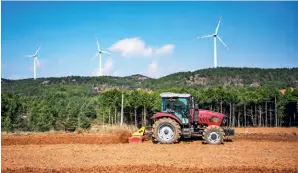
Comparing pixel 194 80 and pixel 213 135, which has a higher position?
pixel 194 80

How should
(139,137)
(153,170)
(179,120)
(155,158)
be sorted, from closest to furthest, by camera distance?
1. (153,170)
2. (155,158)
3. (179,120)
4. (139,137)

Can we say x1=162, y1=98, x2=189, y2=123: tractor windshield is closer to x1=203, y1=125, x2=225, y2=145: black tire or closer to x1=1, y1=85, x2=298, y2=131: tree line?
x1=203, y1=125, x2=225, y2=145: black tire

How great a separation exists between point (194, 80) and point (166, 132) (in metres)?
100

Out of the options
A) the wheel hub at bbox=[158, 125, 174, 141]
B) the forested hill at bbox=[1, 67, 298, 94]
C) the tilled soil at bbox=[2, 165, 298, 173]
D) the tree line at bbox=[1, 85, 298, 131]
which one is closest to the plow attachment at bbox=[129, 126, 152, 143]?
the wheel hub at bbox=[158, 125, 174, 141]

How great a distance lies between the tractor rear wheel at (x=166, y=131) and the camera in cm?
1569

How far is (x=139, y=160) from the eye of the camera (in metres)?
11.5

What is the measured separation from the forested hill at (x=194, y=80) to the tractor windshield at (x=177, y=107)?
78.9 meters

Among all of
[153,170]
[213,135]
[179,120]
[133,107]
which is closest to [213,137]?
[213,135]

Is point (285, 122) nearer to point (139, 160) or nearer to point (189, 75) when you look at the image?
point (139, 160)

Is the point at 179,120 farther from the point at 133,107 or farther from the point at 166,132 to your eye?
the point at 133,107

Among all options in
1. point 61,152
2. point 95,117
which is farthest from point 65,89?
point 61,152

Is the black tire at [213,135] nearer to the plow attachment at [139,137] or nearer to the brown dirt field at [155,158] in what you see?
the brown dirt field at [155,158]

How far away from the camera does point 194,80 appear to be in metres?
115

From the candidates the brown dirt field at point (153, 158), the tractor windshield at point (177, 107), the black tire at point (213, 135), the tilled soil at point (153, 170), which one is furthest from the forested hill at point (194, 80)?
the tilled soil at point (153, 170)
